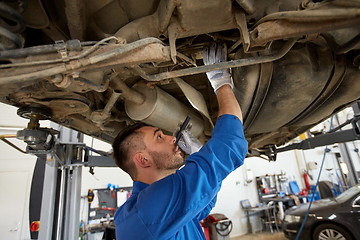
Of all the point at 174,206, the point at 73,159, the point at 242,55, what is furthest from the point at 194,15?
the point at 73,159

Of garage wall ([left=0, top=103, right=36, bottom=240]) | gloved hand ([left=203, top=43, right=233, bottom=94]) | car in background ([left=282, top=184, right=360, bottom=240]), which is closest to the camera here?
gloved hand ([left=203, top=43, right=233, bottom=94])

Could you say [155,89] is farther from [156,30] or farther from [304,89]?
[304,89]

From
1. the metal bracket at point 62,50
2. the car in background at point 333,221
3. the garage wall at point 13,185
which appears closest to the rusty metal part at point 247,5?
the metal bracket at point 62,50

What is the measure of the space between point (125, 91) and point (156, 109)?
0.18 meters

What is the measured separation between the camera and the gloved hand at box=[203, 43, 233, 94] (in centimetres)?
84

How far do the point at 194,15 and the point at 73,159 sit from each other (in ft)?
4.95

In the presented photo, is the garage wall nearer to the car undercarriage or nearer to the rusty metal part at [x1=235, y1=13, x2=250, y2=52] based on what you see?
the car undercarriage

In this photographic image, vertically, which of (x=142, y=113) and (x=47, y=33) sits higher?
(x=47, y=33)

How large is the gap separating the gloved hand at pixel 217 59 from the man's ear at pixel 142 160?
453 millimetres

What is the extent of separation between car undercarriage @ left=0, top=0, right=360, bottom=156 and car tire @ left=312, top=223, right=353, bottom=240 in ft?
9.33

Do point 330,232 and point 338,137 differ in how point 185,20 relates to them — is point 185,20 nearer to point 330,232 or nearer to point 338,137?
point 338,137

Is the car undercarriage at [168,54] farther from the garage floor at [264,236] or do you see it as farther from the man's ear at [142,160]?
the garage floor at [264,236]

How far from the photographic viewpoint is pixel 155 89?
1.09 m

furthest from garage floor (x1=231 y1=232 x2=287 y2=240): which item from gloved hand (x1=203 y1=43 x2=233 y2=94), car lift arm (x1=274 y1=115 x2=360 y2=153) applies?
gloved hand (x1=203 y1=43 x2=233 y2=94)
